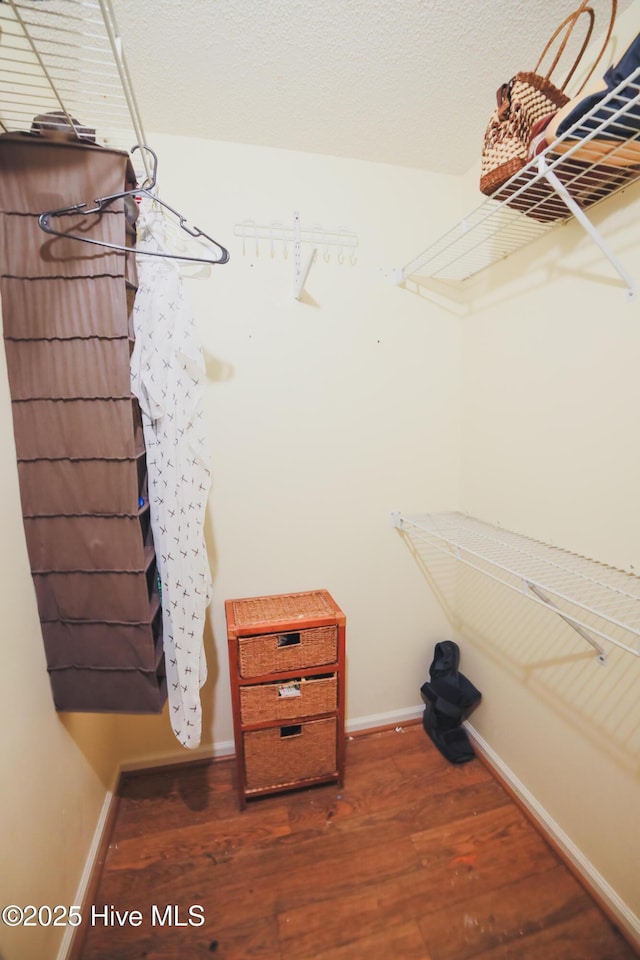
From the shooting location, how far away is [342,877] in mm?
1241

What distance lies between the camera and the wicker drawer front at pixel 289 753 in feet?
4.71

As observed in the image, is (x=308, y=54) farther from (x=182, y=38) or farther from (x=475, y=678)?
(x=475, y=678)

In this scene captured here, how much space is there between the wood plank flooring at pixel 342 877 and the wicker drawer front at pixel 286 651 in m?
0.57

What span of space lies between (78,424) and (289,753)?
4.51ft

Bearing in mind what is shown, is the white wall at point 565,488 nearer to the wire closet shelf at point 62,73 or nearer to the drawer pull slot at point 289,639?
the drawer pull slot at point 289,639

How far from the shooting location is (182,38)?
104 centimetres

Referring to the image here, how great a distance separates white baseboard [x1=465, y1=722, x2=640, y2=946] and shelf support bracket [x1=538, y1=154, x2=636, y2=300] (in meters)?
1.69

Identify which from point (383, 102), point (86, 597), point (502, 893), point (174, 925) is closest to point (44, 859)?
point (174, 925)

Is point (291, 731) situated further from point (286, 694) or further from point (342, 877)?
point (342, 877)

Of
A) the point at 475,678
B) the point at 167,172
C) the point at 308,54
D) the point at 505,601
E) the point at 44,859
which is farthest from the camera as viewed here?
the point at 475,678

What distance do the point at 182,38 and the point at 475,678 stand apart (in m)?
Answer: 2.45

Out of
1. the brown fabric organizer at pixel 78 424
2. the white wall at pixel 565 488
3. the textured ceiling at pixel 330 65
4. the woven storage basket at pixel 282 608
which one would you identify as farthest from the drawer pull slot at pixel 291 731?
the textured ceiling at pixel 330 65

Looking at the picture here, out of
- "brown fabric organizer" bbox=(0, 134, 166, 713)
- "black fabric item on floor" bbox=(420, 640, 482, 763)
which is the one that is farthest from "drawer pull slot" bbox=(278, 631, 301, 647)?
"black fabric item on floor" bbox=(420, 640, 482, 763)

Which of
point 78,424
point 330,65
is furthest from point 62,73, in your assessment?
point 78,424
